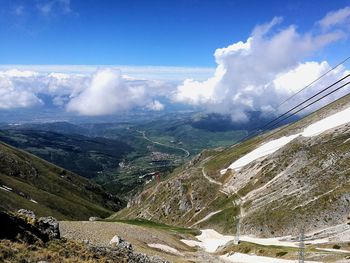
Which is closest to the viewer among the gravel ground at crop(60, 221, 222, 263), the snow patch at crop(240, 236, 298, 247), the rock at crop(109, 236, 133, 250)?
the rock at crop(109, 236, 133, 250)

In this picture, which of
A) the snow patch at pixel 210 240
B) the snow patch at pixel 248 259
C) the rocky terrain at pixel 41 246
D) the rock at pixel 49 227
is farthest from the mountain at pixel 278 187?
the rock at pixel 49 227

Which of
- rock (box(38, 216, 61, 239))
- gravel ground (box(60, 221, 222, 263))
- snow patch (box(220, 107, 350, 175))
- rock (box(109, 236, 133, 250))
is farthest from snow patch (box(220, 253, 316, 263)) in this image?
snow patch (box(220, 107, 350, 175))

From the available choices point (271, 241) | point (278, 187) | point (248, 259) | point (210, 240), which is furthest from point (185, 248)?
point (278, 187)

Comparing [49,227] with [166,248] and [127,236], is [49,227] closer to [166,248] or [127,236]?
[127,236]

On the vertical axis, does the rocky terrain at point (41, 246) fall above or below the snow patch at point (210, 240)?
above

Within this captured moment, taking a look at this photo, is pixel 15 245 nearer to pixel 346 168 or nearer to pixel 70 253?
pixel 70 253

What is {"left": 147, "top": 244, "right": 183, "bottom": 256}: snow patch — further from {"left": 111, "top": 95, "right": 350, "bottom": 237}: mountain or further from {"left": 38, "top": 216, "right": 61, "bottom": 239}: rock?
{"left": 111, "top": 95, "right": 350, "bottom": 237}: mountain

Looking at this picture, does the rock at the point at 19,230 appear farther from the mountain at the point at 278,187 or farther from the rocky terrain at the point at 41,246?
the mountain at the point at 278,187

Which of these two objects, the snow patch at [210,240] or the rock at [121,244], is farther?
the snow patch at [210,240]
